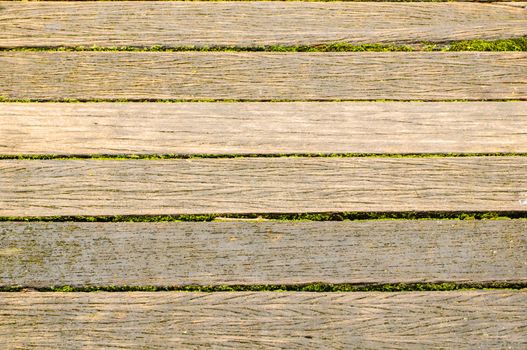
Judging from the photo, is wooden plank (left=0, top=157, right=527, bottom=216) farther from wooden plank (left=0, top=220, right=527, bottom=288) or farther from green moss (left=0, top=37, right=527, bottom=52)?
green moss (left=0, top=37, right=527, bottom=52)

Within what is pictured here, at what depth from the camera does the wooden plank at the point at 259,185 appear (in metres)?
1.67

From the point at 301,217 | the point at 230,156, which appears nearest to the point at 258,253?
the point at 301,217

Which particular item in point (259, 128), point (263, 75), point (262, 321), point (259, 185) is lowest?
point (262, 321)

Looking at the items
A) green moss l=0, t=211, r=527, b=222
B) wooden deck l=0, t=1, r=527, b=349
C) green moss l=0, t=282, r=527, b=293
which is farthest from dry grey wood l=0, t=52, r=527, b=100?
green moss l=0, t=282, r=527, b=293

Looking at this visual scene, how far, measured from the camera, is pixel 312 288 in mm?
1625

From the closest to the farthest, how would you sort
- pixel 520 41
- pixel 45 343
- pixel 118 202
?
pixel 45 343 → pixel 118 202 → pixel 520 41

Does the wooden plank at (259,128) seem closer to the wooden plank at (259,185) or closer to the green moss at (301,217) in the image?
the wooden plank at (259,185)

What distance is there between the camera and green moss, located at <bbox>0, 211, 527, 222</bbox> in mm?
1654

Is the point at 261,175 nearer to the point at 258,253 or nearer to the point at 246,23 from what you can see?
the point at 258,253

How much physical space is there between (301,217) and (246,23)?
0.73 m

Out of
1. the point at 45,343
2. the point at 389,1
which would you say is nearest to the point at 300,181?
the point at 389,1

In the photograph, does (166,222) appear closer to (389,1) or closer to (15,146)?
(15,146)

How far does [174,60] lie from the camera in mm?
1835

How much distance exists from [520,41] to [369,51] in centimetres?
56
